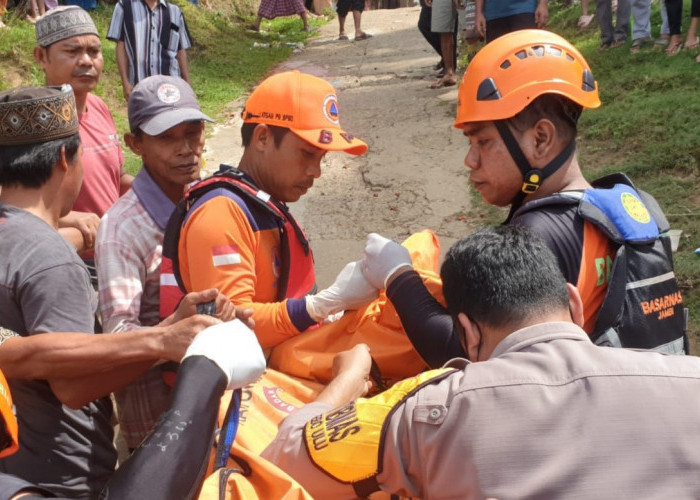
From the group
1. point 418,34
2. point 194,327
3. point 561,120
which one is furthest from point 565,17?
point 194,327

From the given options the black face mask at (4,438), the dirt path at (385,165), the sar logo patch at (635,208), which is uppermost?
the sar logo patch at (635,208)

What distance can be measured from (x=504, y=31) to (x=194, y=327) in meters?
5.76

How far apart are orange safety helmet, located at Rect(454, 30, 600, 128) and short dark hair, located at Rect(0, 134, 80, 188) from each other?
136 cm

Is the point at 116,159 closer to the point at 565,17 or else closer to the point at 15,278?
the point at 15,278

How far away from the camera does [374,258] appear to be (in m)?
2.49

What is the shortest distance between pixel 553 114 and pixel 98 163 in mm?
2581

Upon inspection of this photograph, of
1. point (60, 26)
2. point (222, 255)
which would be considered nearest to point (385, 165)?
point (60, 26)

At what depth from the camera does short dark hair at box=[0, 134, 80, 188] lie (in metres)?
2.35

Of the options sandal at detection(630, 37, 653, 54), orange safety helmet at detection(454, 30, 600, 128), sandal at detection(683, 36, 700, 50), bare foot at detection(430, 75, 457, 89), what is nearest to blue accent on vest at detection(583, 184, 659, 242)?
orange safety helmet at detection(454, 30, 600, 128)

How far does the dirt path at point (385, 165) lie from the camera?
6461 millimetres

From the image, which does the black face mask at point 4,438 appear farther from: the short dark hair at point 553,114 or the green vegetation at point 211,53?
the green vegetation at point 211,53

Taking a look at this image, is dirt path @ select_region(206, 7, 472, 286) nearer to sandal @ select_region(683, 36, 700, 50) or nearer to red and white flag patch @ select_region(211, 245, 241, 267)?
sandal @ select_region(683, 36, 700, 50)

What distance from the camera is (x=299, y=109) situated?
9.04ft

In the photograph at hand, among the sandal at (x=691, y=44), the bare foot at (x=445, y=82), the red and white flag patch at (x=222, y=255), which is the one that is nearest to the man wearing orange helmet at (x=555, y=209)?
the red and white flag patch at (x=222, y=255)
